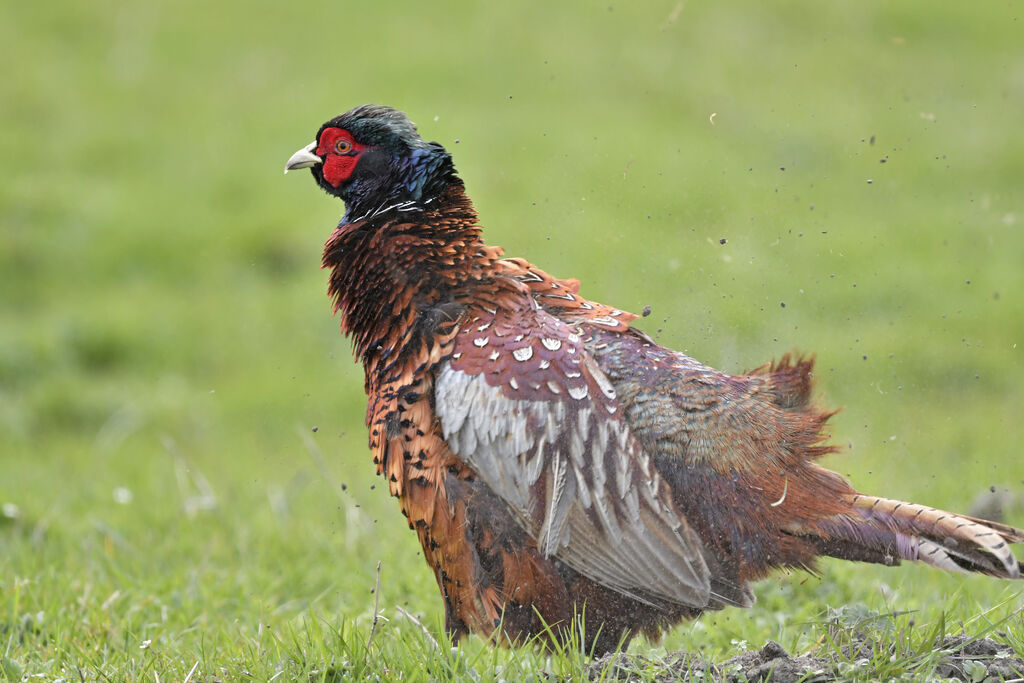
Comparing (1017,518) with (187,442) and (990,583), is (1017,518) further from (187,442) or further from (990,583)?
(187,442)

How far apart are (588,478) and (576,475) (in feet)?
0.12

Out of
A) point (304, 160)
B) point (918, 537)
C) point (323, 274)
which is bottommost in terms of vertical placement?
point (918, 537)

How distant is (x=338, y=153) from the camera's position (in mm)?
3928

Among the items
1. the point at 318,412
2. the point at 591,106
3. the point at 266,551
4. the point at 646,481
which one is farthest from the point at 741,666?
the point at 591,106

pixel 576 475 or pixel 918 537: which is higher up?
pixel 576 475

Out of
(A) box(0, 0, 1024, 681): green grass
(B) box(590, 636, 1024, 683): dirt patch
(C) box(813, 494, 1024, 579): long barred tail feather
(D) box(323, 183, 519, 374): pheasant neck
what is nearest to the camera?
(B) box(590, 636, 1024, 683): dirt patch

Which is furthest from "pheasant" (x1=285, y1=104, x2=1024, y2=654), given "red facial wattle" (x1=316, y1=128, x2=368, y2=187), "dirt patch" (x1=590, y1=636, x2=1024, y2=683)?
"red facial wattle" (x1=316, y1=128, x2=368, y2=187)

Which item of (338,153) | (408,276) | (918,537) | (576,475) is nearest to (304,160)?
(338,153)

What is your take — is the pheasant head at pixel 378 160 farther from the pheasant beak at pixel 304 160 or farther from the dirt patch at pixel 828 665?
the dirt patch at pixel 828 665

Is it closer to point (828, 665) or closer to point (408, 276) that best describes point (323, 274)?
point (408, 276)

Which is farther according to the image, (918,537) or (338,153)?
(338,153)

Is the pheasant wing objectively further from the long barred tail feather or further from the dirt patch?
the long barred tail feather

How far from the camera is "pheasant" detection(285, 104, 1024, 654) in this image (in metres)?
3.51

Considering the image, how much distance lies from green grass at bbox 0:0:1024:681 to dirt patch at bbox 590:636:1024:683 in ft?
0.29
